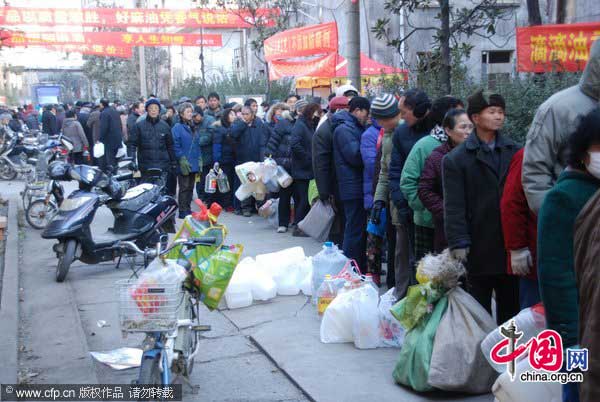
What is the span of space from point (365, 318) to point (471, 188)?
5.04ft

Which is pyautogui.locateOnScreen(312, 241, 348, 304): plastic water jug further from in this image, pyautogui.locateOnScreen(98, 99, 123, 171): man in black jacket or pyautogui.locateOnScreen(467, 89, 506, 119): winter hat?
pyautogui.locateOnScreen(98, 99, 123, 171): man in black jacket

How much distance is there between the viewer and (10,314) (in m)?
7.13

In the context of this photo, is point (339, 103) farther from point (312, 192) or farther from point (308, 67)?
point (308, 67)

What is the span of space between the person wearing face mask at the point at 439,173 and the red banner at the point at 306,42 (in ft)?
25.7

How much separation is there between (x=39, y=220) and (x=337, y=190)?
6.01 m

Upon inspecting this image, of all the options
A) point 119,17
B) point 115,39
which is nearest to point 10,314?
point 119,17

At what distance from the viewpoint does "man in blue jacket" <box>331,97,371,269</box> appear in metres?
8.01

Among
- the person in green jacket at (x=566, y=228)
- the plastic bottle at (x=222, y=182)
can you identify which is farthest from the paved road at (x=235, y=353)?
the plastic bottle at (x=222, y=182)

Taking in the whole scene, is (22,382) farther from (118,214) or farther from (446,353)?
(118,214)

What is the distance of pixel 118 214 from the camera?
A: 9531 mm

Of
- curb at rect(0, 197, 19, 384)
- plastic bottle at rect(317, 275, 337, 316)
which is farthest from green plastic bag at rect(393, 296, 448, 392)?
curb at rect(0, 197, 19, 384)

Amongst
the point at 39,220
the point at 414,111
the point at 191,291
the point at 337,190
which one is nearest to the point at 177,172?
the point at 39,220

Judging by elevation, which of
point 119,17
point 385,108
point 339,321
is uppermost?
point 119,17

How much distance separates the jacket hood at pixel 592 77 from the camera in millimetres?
4301
